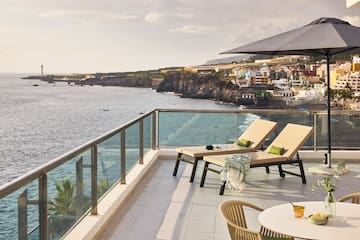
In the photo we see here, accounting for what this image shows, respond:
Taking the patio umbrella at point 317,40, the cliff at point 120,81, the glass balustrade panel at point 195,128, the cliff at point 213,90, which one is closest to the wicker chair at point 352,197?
the patio umbrella at point 317,40

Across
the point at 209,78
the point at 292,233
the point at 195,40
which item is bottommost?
the point at 292,233

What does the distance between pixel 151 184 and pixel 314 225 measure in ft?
14.1

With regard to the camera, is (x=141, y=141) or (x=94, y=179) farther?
(x=141, y=141)

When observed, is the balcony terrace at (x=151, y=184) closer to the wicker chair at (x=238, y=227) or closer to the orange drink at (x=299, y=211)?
the wicker chair at (x=238, y=227)

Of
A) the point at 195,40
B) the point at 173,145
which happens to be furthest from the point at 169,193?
the point at 195,40

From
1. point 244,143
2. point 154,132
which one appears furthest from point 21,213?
point 154,132

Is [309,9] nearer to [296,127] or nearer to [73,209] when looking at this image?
[296,127]

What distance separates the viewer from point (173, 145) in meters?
10.1

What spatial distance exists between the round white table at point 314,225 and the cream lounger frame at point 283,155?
3.09 meters

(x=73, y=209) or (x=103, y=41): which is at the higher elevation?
(x=103, y=41)

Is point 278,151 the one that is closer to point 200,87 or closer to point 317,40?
point 317,40

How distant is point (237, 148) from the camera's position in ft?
27.3

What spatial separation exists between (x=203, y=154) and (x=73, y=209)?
3.38m

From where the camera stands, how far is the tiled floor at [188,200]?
529 centimetres
